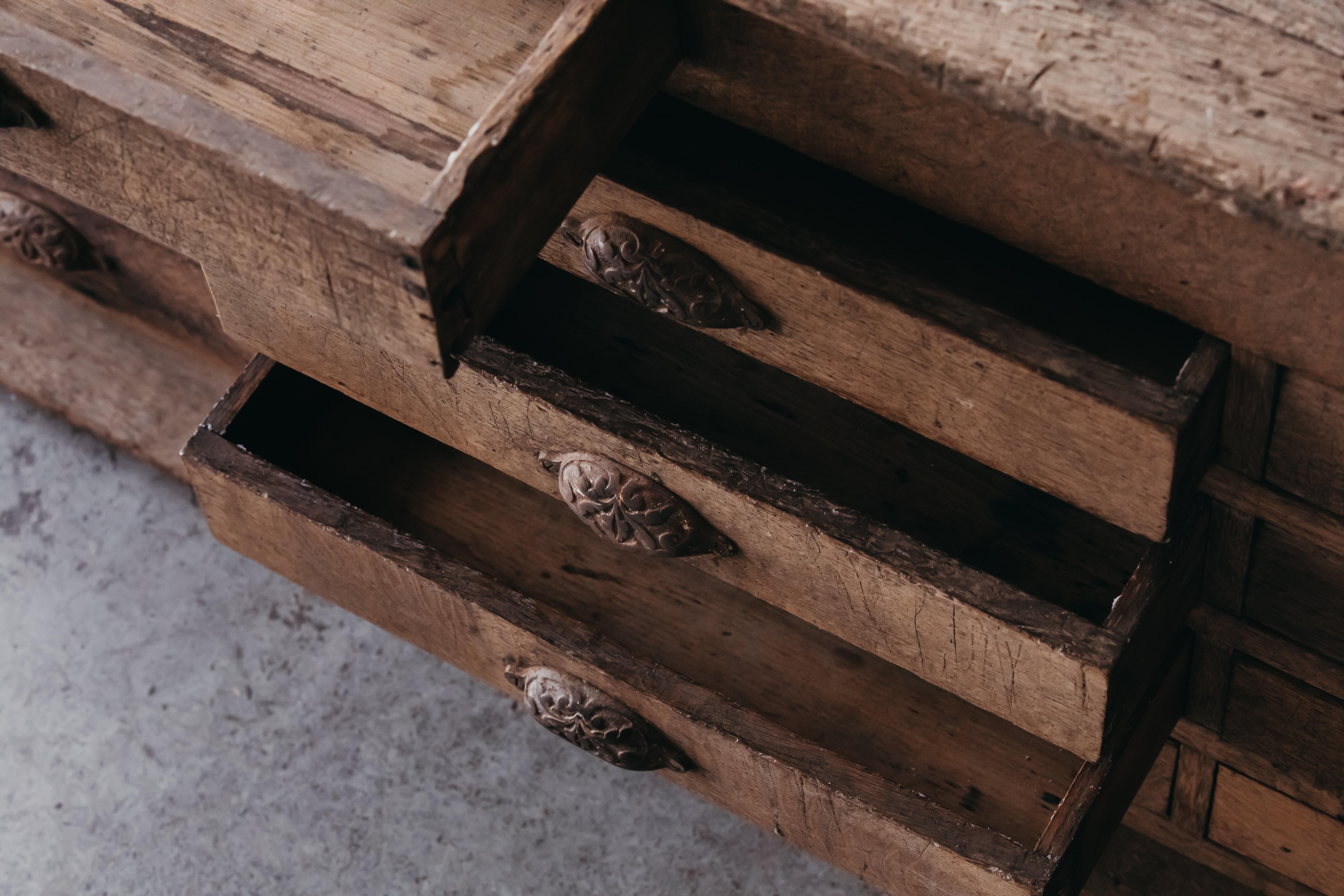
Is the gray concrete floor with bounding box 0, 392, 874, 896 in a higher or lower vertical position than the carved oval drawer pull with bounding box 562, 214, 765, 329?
lower

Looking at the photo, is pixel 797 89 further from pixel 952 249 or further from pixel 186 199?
pixel 186 199

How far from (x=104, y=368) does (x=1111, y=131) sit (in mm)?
1367

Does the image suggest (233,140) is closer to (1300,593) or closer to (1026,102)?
(1026,102)

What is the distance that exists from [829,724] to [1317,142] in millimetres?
691

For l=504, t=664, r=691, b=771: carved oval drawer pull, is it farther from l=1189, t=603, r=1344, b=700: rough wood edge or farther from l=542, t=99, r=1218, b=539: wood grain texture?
l=1189, t=603, r=1344, b=700: rough wood edge

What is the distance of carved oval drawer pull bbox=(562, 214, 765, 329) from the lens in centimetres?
106

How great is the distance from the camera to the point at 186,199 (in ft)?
2.96

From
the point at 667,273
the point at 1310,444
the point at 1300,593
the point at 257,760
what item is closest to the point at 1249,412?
the point at 1310,444

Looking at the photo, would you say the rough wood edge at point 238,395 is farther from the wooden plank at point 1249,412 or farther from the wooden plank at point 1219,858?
the wooden plank at point 1219,858

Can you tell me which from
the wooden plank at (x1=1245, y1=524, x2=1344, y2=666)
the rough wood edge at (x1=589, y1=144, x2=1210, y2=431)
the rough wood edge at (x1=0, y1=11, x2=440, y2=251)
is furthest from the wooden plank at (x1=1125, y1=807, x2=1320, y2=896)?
the rough wood edge at (x1=0, y1=11, x2=440, y2=251)

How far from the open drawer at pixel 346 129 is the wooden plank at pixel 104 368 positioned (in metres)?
0.73

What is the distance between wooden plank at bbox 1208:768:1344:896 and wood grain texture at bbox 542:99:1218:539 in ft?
1.88

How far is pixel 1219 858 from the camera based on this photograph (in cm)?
158

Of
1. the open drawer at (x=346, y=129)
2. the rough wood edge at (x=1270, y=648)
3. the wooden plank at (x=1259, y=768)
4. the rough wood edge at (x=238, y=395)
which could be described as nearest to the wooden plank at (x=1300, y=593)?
the rough wood edge at (x=1270, y=648)
